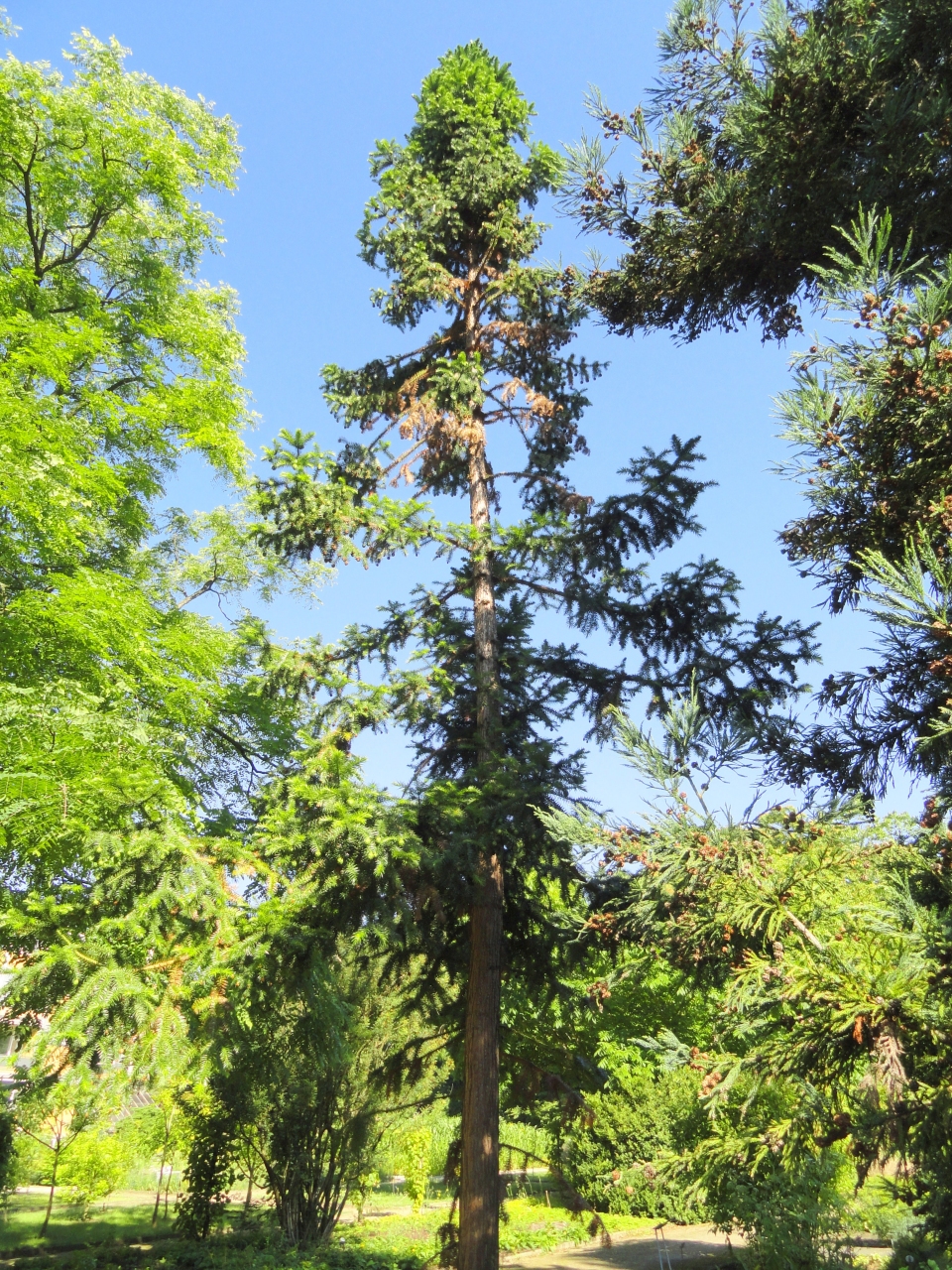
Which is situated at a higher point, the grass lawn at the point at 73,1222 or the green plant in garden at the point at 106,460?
the green plant in garden at the point at 106,460

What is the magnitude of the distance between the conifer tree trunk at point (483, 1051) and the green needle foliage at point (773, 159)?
14.5ft

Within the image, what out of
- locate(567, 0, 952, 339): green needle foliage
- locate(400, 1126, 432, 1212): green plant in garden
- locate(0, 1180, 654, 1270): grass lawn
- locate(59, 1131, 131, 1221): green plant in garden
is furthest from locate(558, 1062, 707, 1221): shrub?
locate(567, 0, 952, 339): green needle foliage

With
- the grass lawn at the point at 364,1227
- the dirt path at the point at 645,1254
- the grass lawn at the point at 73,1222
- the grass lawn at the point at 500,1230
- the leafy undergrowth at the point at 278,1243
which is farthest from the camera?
the grass lawn at the point at 73,1222

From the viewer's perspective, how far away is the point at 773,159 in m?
5.58

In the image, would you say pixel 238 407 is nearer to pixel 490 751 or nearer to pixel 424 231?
pixel 424 231

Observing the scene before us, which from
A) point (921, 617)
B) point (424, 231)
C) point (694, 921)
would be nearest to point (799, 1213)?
point (694, 921)

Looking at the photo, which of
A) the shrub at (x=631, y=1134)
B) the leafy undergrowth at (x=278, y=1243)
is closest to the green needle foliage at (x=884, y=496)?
the leafy undergrowth at (x=278, y=1243)

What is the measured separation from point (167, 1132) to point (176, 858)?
1636 centimetres

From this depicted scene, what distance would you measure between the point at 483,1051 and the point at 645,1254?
13.3 meters

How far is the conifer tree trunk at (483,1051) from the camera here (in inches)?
293

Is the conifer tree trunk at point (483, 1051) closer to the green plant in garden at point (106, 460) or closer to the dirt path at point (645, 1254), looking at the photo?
the green plant in garden at point (106, 460)

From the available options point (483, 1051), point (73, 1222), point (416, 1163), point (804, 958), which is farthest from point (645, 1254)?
point (804, 958)

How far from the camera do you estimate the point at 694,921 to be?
4297 millimetres

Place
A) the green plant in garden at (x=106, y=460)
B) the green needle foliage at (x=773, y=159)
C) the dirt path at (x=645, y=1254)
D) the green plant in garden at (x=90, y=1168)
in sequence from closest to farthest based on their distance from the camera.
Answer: the green needle foliage at (x=773, y=159)
the green plant in garden at (x=106, y=460)
the dirt path at (x=645, y=1254)
the green plant in garden at (x=90, y=1168)
